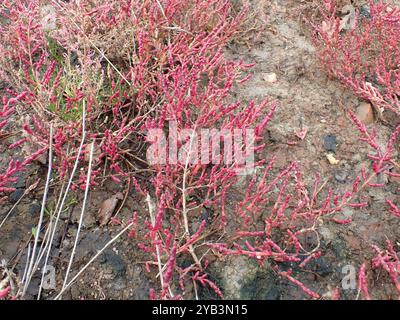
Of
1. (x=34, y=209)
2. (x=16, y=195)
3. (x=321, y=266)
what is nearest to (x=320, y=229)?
(x=321, y=266)

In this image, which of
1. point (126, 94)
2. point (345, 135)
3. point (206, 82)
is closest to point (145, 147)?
point (126, 94)

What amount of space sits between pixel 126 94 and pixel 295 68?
4.23ft

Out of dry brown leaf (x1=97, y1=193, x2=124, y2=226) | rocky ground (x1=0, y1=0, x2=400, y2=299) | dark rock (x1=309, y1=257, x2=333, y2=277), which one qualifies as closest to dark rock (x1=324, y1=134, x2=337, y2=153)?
rocky ground (x1=0, y1=0, x2=400, y2=299)

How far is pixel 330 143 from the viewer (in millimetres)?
2576

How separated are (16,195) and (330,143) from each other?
6.38 ft

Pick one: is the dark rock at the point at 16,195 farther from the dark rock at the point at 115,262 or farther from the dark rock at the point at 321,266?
the dark rock at the point at 321,266

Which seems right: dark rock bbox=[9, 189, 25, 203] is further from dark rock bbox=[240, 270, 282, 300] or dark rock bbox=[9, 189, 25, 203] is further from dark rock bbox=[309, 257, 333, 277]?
dark rock bbox=[309, 257, 333, 277]

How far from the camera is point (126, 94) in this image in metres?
2.56

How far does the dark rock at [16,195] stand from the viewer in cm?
223

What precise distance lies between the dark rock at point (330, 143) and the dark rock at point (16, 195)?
73.8 inches

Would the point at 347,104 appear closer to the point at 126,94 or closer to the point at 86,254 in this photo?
the point at 126,94

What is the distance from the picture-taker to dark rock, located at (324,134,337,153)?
2.55 m

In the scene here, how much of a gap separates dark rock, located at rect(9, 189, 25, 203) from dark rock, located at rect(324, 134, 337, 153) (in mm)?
1875
